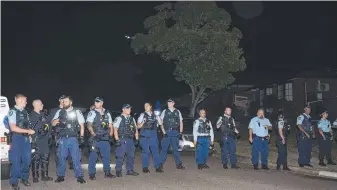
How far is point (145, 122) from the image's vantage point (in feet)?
37.7

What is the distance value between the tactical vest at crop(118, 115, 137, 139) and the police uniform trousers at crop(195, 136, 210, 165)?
2.23 metres

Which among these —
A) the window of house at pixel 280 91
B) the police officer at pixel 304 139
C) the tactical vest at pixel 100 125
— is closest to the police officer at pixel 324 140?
the police officer at pixel 304 139

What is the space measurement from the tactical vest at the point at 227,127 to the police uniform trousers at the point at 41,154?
5.00m

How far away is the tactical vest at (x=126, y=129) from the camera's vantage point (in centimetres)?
1084

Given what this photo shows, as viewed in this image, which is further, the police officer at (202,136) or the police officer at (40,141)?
the police officer at (202,136)

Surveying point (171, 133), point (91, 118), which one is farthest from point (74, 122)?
point (171, 133)

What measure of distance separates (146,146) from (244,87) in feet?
165

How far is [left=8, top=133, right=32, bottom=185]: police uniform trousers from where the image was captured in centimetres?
893

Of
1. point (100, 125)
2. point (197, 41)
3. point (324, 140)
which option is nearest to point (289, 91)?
point (197, 41)

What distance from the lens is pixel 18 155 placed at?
899 centimetres

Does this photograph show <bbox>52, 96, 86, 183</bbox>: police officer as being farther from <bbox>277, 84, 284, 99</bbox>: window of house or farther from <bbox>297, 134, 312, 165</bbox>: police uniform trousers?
<bbox>277, 84, 284, 99</bbox>: window of house

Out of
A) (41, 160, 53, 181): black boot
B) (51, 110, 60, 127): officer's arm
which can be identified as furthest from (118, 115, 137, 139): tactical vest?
(41, 160, 53, 181): black boot

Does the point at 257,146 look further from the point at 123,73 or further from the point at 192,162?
the point at 123,73

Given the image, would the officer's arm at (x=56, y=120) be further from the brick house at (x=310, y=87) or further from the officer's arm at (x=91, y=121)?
the brick house at (x=310, y=87)
